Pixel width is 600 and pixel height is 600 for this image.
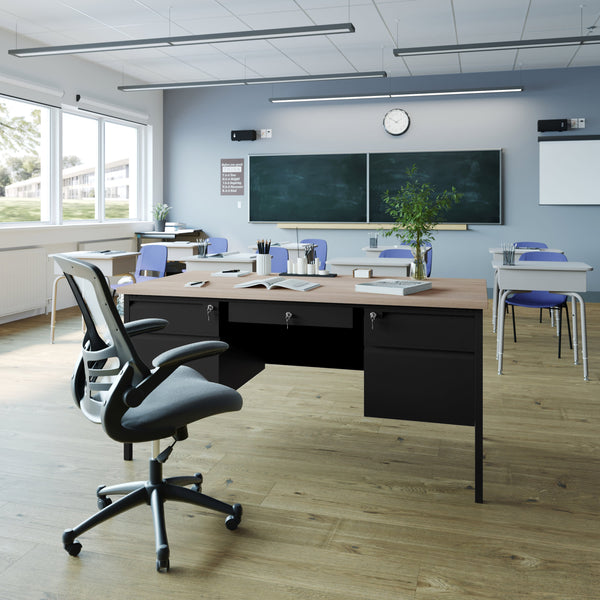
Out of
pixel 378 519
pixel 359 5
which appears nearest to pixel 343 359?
pixel 378 519

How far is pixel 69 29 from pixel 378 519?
5.90m

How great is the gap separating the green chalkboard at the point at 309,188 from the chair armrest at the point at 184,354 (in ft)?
22.6

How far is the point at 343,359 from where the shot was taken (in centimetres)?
348

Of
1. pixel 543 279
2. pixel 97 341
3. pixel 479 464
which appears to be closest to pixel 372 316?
pixel 479 464

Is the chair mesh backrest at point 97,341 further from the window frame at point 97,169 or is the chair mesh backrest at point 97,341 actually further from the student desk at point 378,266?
the window frame at point 97,169

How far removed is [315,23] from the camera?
246 inches

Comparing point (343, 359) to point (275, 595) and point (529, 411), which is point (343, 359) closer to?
point (529, 411)

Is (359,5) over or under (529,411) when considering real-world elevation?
over

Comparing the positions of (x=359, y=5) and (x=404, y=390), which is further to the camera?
(x=359, y=5)

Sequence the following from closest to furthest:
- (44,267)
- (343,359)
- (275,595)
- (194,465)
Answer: (275,595)
(194,465)
(343,359)
(44,267)

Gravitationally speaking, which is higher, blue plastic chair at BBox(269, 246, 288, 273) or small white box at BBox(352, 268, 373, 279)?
blue plastic chair at BBox(269, 246, 288, 273)

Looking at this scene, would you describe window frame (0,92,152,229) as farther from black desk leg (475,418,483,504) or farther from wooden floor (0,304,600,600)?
black desk leg (475,418,483,504)

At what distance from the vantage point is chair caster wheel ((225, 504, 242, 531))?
232 centimetres

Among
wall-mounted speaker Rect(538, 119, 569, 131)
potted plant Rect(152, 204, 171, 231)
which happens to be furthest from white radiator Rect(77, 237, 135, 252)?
wall-mounted speaker Rect(538, 119, 569, 131)
